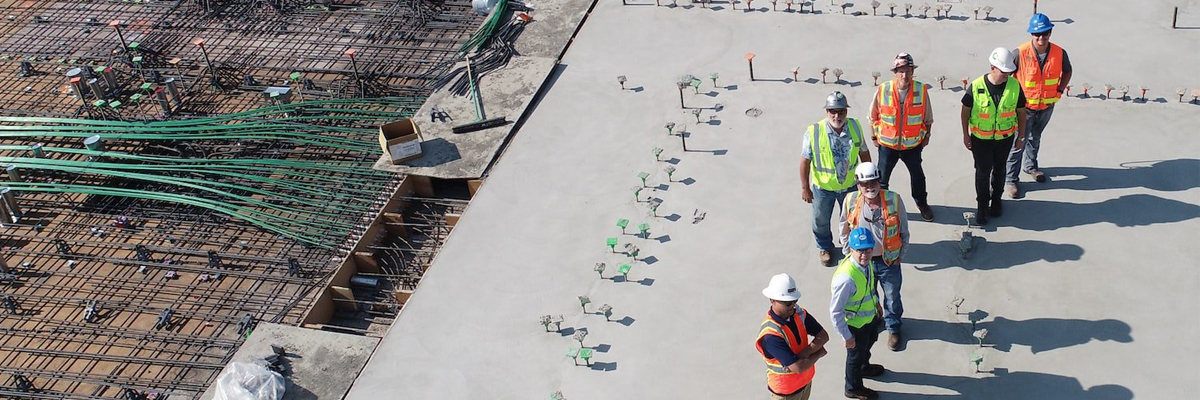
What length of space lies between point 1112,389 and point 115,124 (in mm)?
10853

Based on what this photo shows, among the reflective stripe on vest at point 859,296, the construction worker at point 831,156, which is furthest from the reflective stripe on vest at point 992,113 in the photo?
the reflective stripe on vest at point 859,296

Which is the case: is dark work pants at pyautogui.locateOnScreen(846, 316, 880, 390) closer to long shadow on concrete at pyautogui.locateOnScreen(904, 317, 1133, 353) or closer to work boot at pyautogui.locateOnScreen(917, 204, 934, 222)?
long shadow on concrete at pyautogui.locateOnScreen(904, 317, 1133, 353)

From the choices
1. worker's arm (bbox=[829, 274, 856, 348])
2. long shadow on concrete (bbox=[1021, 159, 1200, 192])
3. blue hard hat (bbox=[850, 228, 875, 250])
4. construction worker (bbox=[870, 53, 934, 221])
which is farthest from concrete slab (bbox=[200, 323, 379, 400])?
long shadow on concrete (bbox=[1021, 159, 1200, 192])

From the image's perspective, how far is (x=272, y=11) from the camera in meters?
15.9

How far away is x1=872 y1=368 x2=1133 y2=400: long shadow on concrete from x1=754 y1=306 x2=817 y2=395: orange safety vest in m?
1.30

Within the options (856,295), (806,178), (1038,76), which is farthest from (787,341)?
(1038,76)

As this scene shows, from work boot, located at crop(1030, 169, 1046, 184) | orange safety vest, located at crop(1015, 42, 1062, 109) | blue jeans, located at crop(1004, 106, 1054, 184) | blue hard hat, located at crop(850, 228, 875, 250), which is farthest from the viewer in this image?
work boot, located at crop(1030, 169, 1046, 184)

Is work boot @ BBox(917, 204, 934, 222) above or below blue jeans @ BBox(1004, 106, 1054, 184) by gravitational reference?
below

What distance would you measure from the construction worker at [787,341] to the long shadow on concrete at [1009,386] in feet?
4.32

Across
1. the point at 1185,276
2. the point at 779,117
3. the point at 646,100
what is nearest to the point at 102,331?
the point at 646,100

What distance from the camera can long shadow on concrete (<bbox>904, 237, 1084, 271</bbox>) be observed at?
30.5 feet

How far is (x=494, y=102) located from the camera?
12.6m

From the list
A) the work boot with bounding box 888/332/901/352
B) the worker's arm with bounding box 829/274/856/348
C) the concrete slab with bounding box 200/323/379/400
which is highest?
the worker's arm with bounding box 829/274/856/348

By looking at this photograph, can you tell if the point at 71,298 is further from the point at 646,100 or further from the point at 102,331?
the point at 646,100
